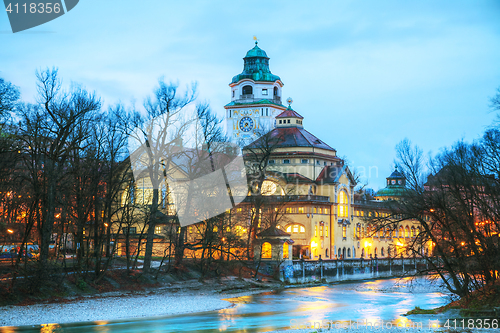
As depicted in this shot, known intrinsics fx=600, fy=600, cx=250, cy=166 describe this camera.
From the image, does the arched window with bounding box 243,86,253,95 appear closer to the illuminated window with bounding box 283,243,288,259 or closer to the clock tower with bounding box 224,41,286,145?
the clock tower with bounding box 224,41,286,145

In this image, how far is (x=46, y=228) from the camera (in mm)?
36406

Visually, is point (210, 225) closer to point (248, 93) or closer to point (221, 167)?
point (221, 167)

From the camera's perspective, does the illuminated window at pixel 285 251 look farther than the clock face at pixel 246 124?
No

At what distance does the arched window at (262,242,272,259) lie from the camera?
197ft

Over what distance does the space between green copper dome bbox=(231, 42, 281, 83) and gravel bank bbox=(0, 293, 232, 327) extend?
7085 centimetres

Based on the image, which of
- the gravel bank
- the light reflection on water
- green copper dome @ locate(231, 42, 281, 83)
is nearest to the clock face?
green copper dome @ locate(231, 42, 281, 83)

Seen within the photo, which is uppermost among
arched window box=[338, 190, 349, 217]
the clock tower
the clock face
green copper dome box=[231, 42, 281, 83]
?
green copper dome box=[231, 42, 281, 83]

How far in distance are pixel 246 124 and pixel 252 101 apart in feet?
14.1

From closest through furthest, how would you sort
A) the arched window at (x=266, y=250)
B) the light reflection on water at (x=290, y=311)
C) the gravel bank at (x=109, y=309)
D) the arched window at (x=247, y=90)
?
the light reflection on water at (x=290, y=311)
the gravel bank at (x=109, y=309)
the arched window at (x=266, y=250)
the arched window at (x=247, y=90)

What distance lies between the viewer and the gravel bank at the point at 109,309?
30.3 m

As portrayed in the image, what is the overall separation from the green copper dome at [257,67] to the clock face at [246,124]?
7.34 metres

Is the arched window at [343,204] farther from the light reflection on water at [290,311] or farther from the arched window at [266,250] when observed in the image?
the light reflection on water at [290,311]

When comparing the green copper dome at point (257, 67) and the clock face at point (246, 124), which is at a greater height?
the green copper dome at point (257, 67)

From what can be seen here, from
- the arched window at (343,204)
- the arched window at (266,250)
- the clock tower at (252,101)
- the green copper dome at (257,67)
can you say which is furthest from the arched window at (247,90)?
the arched window at (266,250)
